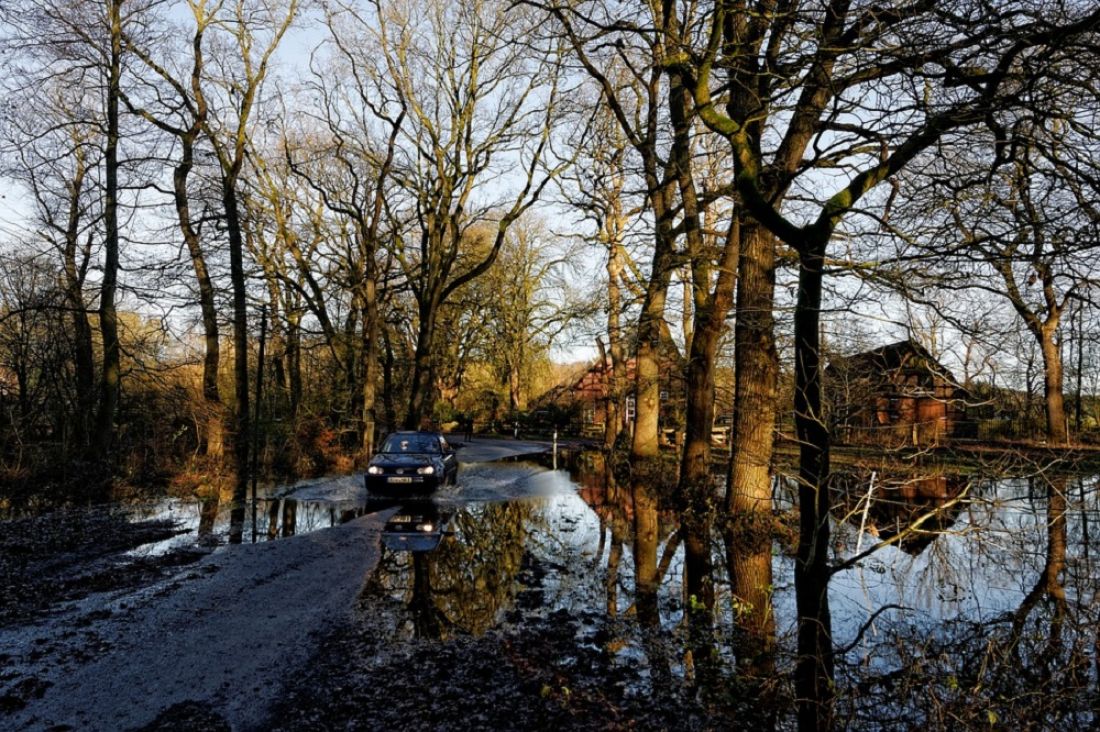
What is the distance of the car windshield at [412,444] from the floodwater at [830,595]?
14.1 feet

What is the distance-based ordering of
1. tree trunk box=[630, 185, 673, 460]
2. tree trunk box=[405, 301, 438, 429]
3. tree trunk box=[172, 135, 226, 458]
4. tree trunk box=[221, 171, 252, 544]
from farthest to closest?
tree trunk box=[405, 301, 438, 429], tree trunk box=[221, 171, 252, 544], tree trunk box=[172, 135, 226, 458], tree trunk box=[630, 185, 673, 460]

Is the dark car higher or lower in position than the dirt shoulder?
higher

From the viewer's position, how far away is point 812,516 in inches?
183

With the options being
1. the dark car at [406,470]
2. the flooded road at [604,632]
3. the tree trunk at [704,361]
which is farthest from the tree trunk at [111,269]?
the tree trunk at [704,361]

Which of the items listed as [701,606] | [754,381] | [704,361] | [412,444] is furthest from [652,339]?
[701,606]

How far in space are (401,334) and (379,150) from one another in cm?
1556

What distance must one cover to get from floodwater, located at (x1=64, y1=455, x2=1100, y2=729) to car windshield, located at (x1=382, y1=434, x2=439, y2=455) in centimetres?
430

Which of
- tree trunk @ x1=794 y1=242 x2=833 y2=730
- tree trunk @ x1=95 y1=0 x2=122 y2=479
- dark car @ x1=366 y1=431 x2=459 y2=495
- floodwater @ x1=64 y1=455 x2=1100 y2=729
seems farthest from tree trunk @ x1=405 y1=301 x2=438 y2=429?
tree trunk @ x1=794 y1=242 x2=833 y2=730

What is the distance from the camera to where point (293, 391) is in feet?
98.0

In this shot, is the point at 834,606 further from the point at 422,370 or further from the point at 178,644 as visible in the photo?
the point at 422,370

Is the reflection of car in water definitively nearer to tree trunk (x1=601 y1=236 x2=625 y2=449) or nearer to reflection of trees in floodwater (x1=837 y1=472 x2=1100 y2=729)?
tree trunk (x1=601 y1=236 x2=625 y2=449)

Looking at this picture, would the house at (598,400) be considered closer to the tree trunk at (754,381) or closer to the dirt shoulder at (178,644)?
the tree trunk at (754,381)

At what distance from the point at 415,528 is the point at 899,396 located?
9.35 metres

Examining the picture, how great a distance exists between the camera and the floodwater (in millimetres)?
4531
